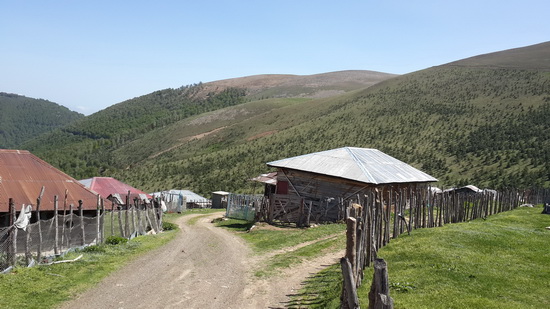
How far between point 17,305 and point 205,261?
7.07 m

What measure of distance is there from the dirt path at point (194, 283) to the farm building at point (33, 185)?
575cm

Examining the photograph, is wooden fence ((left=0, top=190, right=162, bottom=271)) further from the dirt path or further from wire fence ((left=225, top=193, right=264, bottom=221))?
wire fence ((left=225, top=193, right=264, bottom=221))

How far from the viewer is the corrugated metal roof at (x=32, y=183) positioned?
19.5 m

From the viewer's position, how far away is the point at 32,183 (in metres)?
20.7

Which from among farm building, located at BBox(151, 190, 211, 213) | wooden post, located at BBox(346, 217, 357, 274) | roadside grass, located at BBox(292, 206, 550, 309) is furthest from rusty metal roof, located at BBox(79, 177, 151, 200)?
wooden post, located at BBox(346, 217, 357, 274)

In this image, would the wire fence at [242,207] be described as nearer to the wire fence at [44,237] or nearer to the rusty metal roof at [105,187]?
the rusty metal roof at [105,187]

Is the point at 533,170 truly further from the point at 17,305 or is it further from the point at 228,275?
the point at 17,305

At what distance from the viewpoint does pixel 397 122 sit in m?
71.6

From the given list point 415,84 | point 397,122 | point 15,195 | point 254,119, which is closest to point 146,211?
point 15,195

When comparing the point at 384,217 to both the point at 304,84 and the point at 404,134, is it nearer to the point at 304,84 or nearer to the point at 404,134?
the point at 404,134

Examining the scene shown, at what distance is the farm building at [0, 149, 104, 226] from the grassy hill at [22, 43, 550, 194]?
1469 inches

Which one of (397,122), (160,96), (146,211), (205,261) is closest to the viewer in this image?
(205,261)

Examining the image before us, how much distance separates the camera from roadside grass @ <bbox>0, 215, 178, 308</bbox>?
1086 centimetres

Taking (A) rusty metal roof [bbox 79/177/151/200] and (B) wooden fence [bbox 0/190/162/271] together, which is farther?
(A) rusty metal roof [bbox 79/177/151/200]
